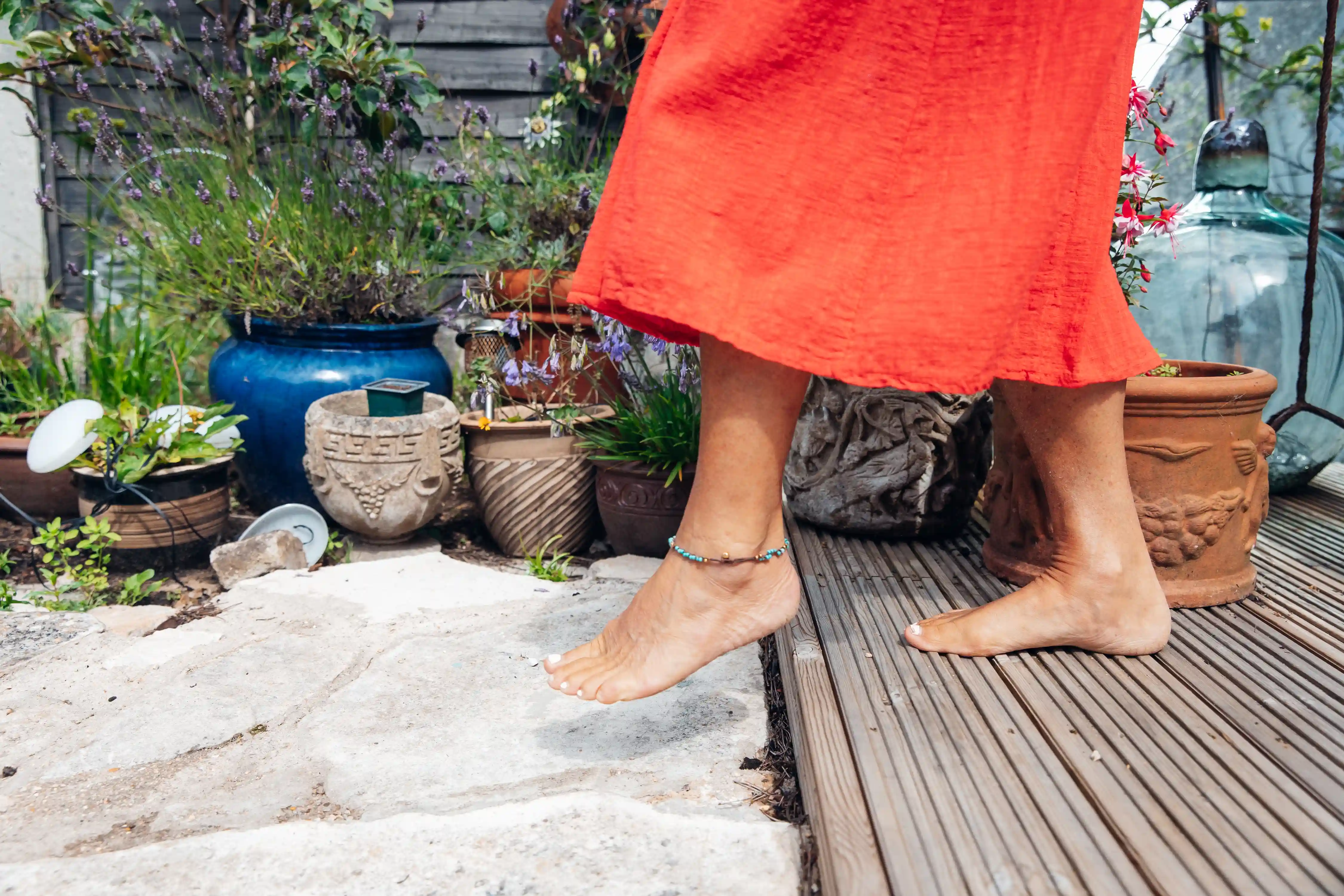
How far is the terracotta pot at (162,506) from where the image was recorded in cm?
208

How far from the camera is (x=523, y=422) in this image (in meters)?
2.31

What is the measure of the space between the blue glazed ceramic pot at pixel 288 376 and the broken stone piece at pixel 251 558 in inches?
16.1

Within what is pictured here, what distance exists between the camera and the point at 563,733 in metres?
1.21

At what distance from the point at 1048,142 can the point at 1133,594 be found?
2.11 feet

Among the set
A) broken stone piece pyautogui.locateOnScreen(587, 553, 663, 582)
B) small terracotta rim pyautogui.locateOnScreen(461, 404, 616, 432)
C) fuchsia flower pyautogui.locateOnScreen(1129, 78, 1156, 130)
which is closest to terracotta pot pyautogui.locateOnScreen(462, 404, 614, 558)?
small terracotta rim pyautogui.locateOnScreen(461, 404, 616, 432)

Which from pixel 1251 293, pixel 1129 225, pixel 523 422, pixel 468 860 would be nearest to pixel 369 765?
pixel 468 860

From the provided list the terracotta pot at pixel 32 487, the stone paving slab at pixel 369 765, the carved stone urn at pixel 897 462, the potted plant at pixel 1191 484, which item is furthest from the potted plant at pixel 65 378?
the potted plant at pixel 1191 484

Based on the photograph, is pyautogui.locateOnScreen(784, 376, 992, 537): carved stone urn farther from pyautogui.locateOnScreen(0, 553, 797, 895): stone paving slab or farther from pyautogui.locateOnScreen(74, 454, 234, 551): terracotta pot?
pyautogui.locateOnScreen(74, 454, 234, 551): terracotta pot

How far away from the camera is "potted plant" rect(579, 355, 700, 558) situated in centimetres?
215

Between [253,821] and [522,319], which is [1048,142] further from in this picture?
[522,319]

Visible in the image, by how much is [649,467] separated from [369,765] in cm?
114

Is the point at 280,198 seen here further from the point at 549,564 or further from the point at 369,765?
the point at 369,765

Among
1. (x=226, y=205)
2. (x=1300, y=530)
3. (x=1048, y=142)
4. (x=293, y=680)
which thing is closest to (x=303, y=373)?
(x=226, y=205)

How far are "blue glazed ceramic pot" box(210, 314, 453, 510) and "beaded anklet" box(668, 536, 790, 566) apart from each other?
1553 mm
